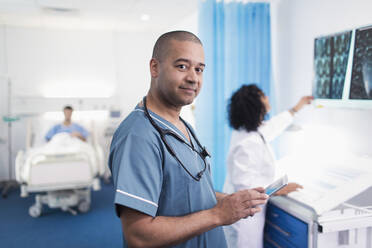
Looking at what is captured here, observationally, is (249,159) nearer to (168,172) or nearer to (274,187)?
(274,187)

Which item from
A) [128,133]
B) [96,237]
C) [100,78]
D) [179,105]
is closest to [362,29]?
[179,105]

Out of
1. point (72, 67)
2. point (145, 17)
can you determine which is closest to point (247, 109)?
point (145, 17)

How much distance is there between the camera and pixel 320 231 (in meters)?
1.43

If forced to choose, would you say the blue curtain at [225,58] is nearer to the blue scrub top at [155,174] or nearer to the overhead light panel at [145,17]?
the overhead light panel at [145,17]

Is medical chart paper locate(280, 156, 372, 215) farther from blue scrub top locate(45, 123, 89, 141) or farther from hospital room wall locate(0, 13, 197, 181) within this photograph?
blue scrub top locate(45, 123, 89, 141)

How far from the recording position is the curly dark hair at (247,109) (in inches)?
75.6

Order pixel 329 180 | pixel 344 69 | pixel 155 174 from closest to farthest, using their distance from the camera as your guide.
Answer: pixel 155 174
pixel 329 180
pixel 344 69

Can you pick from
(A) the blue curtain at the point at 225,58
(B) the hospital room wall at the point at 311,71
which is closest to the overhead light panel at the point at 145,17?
(A) the blue curtain at the point at 225,58

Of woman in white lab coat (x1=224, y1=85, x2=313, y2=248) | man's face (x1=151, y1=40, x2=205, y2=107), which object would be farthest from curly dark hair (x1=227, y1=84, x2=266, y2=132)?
man's face (x1=151, y1=40, x2=205, y2=107)

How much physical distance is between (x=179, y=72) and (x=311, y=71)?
1896 millimetres

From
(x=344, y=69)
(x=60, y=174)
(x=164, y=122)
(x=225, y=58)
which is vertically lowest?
(x=60, y=174)

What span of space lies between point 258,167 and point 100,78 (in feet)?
12.7

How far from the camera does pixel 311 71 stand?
99.0 inches

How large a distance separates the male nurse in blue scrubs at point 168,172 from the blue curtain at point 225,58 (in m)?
1.71
